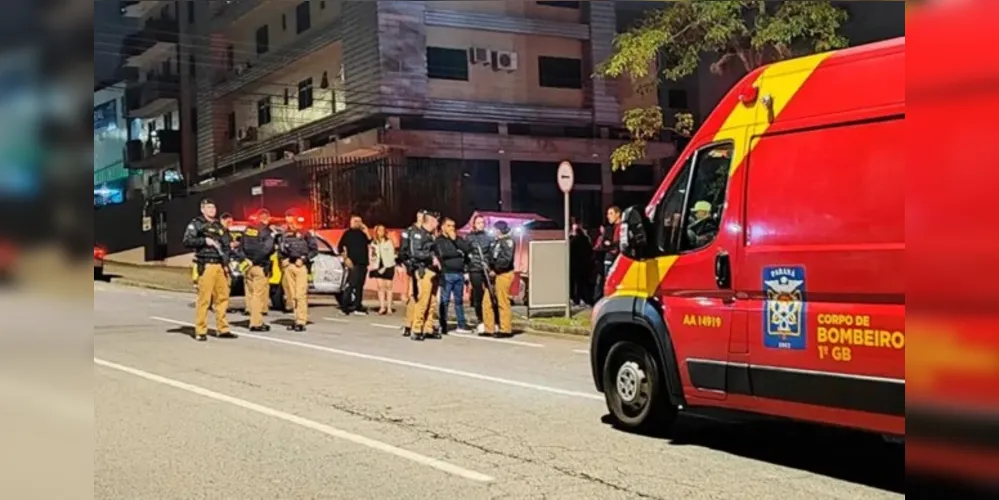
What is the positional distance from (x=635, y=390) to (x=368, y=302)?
13.6m

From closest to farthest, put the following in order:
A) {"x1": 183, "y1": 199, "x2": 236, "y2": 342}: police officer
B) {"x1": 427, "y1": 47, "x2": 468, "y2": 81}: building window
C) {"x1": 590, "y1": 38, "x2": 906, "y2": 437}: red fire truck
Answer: {"x1": 590, "y1": 38, "x2": 906, "y2": 437}: red fire truck < {"x1": 183, "y1": 199, "x2": 236, "y2": 342}: police officer < {"x1": 427, "y1": 47, "x2": 468, "y2": 81}: building window

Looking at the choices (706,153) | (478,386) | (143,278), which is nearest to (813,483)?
(706,153)

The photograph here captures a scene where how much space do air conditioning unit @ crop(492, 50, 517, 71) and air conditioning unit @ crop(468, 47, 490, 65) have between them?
11.9 inches

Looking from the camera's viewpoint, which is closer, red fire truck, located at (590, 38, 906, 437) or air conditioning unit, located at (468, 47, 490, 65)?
red fire truck, located at (590, 38, 906, 437)

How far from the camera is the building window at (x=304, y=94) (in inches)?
1063

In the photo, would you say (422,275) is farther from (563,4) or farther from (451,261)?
(563,4)

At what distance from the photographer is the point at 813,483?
5.44 metres

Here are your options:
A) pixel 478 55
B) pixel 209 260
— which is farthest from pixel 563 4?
pixel 209 260

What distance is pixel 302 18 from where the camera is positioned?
82.2 ft

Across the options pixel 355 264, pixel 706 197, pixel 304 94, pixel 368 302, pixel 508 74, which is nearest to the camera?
pixel 706 197

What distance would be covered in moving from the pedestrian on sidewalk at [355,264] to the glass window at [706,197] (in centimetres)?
1167

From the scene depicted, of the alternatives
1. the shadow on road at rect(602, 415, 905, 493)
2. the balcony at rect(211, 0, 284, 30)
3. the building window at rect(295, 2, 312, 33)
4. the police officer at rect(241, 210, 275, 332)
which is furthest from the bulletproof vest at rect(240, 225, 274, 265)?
the building window at rect(295, 2, 312, 33)

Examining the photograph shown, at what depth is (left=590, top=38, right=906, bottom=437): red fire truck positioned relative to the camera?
16.2 ft

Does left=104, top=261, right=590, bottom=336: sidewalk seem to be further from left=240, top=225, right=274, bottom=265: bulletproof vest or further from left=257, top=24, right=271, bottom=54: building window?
left=257, top=24, right=271, bottom=54: building window
